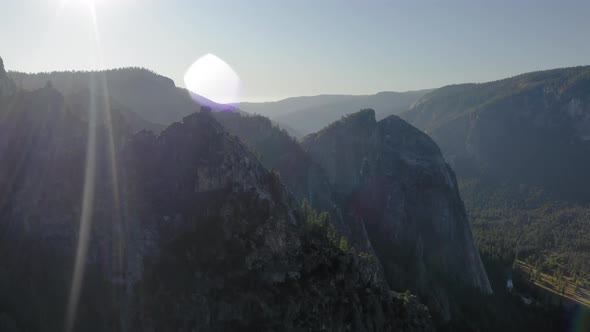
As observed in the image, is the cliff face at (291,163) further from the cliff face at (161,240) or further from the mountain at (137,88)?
the cliff face at (161,240)

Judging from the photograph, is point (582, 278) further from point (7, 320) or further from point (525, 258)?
point (7, 320)

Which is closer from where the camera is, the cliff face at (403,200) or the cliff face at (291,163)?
the cliff face at (291,163)

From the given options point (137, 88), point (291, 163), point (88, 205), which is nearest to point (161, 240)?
point (88, 205)

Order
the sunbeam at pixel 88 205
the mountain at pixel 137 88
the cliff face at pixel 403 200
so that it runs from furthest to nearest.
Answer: the mountain at pixel 137 88
the cliff face at pixel 403 200
the sunbeam at pixel 88 205

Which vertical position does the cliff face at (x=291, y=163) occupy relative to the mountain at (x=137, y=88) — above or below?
below

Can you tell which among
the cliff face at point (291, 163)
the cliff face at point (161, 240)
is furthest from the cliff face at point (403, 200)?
the cliff face at point (161, 240)

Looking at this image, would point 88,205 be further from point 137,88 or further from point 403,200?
point 137,88
